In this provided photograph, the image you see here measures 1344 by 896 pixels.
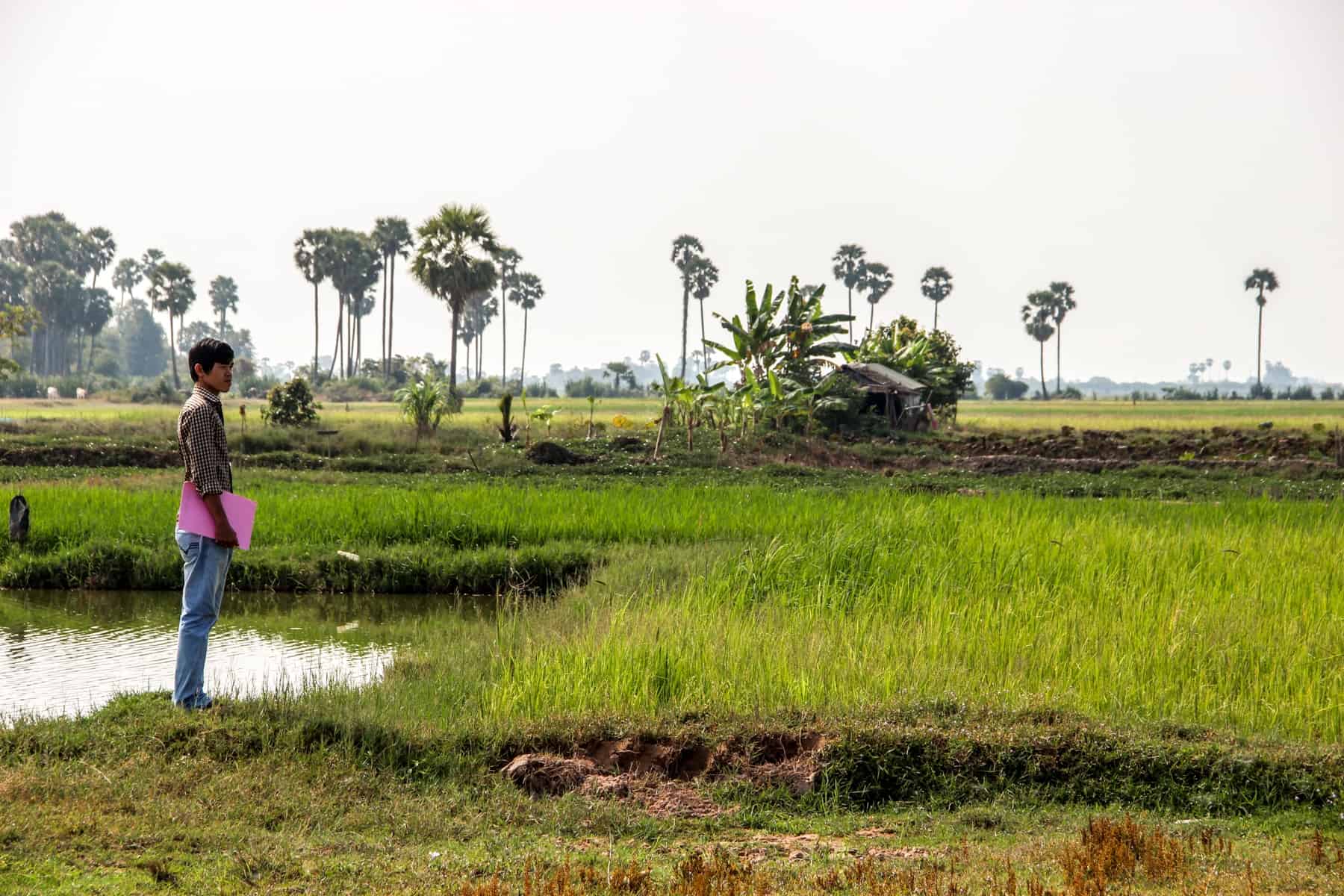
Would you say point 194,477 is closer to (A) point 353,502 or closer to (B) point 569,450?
(A) point 353,502

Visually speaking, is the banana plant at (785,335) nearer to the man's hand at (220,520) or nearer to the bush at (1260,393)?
the man's hand at (220,520)

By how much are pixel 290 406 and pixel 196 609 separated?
23.2 m

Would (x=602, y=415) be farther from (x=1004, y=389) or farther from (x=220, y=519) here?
(x=1004, y=389)

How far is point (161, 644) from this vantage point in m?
9.39

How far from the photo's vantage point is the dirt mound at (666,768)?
558 cm

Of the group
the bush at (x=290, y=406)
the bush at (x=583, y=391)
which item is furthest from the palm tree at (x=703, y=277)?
the bush at (x=290, y=406)

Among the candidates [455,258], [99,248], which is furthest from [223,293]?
[455,258]

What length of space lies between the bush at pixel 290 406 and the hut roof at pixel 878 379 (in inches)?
587

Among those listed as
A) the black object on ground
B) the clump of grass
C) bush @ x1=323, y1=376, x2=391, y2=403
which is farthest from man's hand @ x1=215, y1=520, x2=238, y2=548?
bush @ x1=323, y1=376, x2=391, y2=403

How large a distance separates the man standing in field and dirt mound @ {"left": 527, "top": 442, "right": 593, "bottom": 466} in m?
17.7

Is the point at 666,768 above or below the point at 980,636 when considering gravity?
below

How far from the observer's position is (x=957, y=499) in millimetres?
15219

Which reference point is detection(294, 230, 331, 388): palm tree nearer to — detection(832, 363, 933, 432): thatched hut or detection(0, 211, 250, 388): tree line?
detection(0, 211, 250, 388): tree line

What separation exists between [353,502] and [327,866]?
10.9m
